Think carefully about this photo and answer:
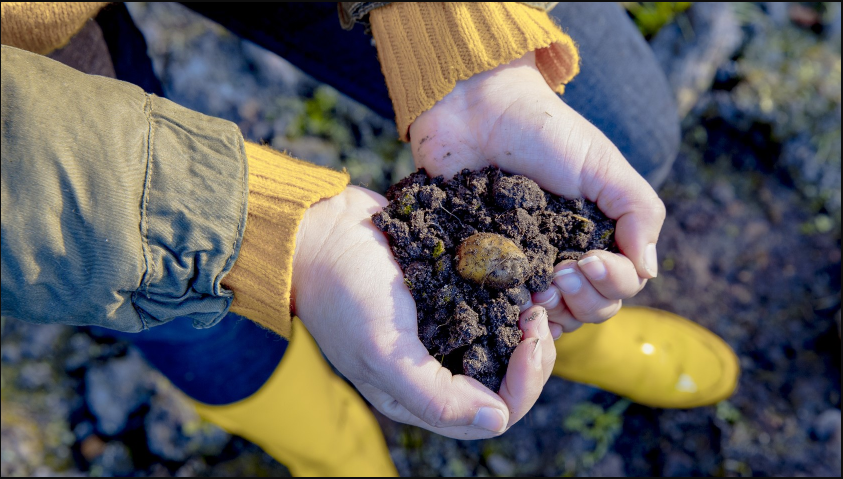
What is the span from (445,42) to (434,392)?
1.28 metres

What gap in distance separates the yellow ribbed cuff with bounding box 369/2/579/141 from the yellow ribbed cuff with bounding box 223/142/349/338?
619 millimetres

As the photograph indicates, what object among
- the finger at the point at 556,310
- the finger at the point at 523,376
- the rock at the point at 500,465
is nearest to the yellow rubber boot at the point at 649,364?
the rock at the point at 500,465

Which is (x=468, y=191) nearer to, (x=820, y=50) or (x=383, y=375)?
(x=383, y=375)

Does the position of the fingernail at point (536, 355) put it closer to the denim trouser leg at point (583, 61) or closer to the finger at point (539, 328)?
the finger at point (539, 328)

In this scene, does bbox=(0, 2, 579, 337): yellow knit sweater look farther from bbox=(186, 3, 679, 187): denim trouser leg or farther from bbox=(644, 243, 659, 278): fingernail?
bbox=(644, 243, 659, 278): fingernail

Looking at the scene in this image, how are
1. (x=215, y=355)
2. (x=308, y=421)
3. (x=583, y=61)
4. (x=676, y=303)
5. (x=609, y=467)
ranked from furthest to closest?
(x=676, y=303), (x=609, y=467), (x=308, y=421), (x=583, y=61), (x=215, y=355)

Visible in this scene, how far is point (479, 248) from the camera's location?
1653 mm

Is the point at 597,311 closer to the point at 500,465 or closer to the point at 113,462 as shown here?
the point at 500,465

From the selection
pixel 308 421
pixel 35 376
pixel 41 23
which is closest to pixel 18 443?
pixel 35 376

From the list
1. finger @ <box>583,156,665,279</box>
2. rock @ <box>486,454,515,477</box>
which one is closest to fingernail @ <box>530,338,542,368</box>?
finger @ <box>583,156,665,279</box>

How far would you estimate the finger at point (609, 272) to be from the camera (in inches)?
67.7

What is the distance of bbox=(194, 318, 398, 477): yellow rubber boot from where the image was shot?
2543 mm

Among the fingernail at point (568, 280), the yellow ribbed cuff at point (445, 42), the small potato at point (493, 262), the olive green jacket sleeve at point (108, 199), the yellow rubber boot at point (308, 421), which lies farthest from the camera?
the yellow rubber boot at point (308, 421)

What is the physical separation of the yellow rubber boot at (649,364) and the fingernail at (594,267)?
981 millimetres
